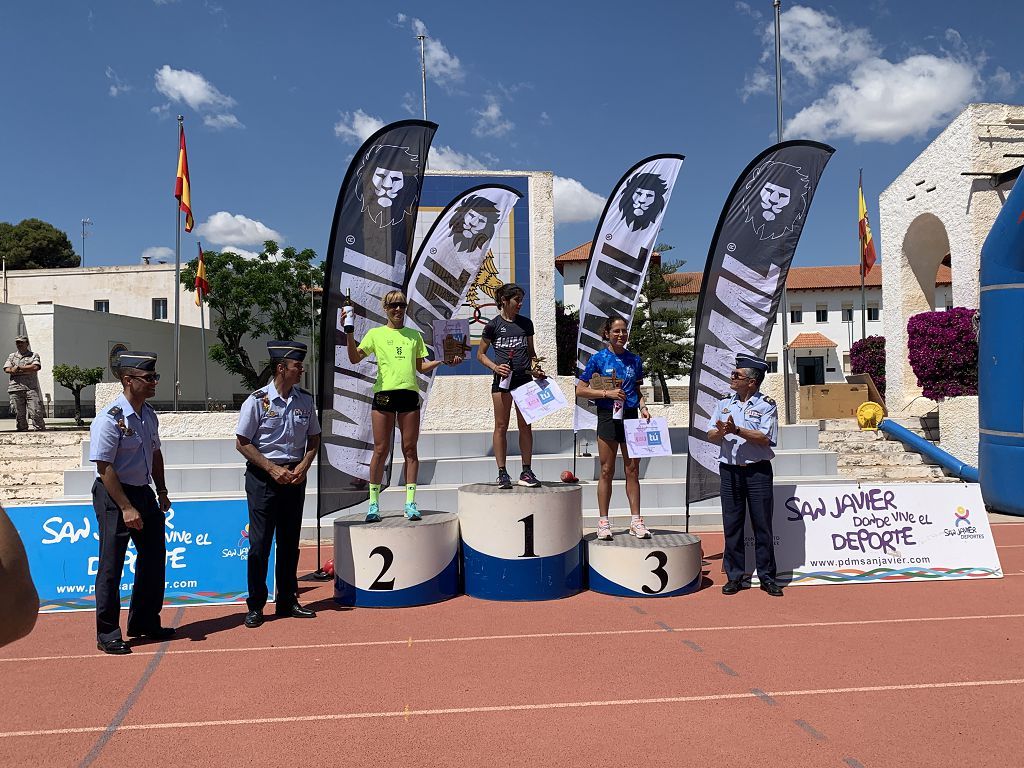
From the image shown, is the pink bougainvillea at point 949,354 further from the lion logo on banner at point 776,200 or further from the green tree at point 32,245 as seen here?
the green tree at point 32,245

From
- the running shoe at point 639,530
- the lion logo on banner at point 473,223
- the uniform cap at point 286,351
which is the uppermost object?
the lion logo on banner at point 473,223

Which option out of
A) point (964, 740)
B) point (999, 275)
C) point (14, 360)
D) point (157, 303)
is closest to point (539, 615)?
point (964, 740)

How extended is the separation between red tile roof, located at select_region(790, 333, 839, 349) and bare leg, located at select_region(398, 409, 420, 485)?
176ft

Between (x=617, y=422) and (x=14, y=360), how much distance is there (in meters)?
Result: 11.3

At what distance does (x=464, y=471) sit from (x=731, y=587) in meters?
5.12

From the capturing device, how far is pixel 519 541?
19.6ft

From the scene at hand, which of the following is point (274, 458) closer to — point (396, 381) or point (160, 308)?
point (396, 381)

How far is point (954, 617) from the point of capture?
5441mm

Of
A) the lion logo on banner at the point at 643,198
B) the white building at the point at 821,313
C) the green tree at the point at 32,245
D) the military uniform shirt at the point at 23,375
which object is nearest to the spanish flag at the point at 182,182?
the military uniform shirt at the point at 23,375

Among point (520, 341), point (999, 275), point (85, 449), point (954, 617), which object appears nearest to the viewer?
point (954, 617)

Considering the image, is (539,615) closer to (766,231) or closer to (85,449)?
(766,231)

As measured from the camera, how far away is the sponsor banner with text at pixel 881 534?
6621 mm

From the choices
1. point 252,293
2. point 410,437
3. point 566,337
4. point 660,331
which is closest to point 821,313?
point 566,337

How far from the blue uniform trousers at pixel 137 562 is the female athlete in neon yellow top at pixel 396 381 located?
166 centimetres
